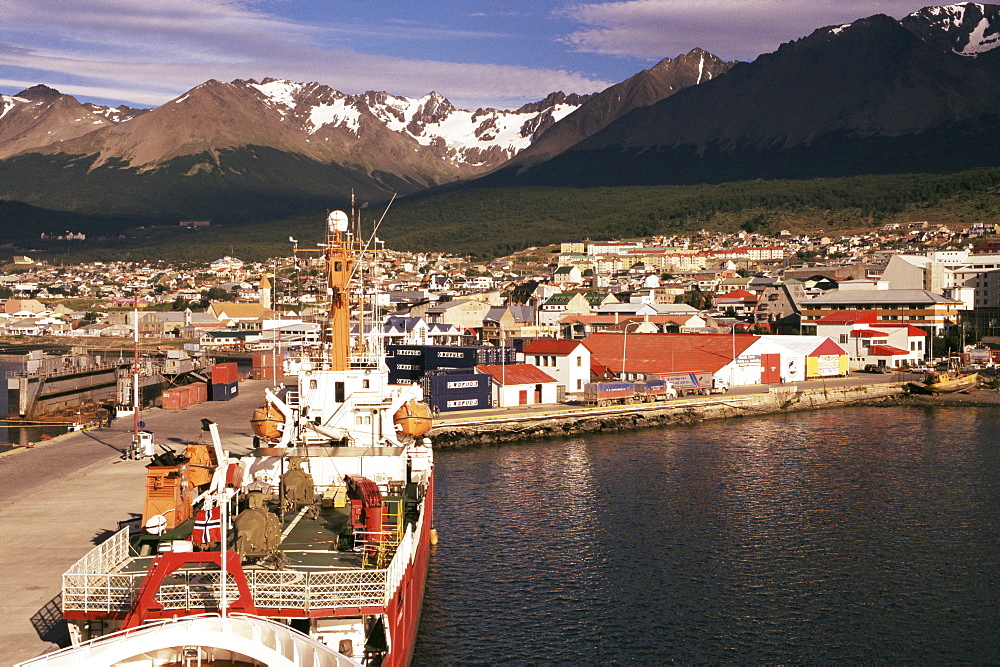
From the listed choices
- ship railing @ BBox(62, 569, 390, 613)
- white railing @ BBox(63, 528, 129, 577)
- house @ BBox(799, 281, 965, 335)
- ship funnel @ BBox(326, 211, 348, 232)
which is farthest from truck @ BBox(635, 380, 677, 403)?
ship railing @ BBox(62, 569, 390, 613)

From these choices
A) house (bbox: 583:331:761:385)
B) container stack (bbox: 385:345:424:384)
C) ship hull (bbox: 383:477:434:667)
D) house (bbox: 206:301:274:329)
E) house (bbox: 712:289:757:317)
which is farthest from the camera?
house (bbox: 206:301:274:329)

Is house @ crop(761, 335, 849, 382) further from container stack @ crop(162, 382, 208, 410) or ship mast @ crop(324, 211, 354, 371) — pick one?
ship mast @ crop(324, 211, 354, 371)

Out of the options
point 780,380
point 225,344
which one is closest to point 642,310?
point 780,380

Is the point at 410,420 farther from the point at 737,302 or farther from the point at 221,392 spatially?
the point at 737,302

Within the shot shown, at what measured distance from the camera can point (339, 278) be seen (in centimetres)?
3131

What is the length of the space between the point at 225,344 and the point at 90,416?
61.0m

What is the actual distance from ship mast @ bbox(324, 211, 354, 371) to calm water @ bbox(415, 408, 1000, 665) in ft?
23.7

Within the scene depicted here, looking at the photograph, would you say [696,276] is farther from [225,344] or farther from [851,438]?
[851,438]

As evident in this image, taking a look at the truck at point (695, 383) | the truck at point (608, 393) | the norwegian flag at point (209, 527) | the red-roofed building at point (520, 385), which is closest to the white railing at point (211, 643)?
the norwegian flag at point (209, 527)

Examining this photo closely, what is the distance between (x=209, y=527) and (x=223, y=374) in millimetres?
53121

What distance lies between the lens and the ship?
17172 mm

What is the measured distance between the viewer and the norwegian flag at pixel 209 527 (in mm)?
17344

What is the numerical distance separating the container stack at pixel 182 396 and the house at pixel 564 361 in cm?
2255

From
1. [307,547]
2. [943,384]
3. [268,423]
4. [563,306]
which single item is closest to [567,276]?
[563,306]
